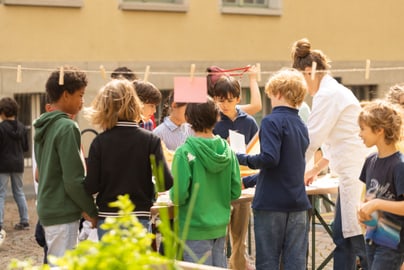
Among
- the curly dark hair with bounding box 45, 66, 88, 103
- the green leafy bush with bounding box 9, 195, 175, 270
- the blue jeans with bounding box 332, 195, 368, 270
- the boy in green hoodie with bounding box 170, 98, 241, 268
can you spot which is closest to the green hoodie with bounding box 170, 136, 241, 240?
the boy in green hoodie with bounding box 170, 98, 241, 268

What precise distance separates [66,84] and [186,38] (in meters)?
11.3

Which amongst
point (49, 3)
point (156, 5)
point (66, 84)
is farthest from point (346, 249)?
point (156, 5)

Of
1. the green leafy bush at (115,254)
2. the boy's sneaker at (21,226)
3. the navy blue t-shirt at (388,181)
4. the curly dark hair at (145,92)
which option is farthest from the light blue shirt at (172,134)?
the boy's sneaker at (21,226)

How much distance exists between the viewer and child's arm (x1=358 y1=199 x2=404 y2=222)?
5.36 meters

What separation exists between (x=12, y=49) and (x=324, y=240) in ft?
22.8

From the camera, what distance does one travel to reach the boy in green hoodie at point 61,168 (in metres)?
5.54

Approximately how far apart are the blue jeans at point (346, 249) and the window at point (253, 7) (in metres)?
11.1

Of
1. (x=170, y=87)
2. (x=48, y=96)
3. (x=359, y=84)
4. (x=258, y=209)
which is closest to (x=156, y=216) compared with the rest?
(x=258, y=209)

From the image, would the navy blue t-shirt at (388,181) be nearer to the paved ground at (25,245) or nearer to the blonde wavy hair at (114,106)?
the blonde wavy hair at (114,106)

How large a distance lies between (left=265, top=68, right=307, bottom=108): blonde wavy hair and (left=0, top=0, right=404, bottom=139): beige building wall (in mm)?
7480

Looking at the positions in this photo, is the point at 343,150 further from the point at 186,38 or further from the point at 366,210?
the point at 186,38

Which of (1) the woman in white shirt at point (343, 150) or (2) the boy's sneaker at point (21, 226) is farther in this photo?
→ (2) the boy's sneaker at point (21, 226)

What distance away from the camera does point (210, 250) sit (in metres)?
5.98

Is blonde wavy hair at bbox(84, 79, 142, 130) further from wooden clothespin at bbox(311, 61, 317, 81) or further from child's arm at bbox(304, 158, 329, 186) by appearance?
child's arm at bbox(304, 158, 329, 186)
